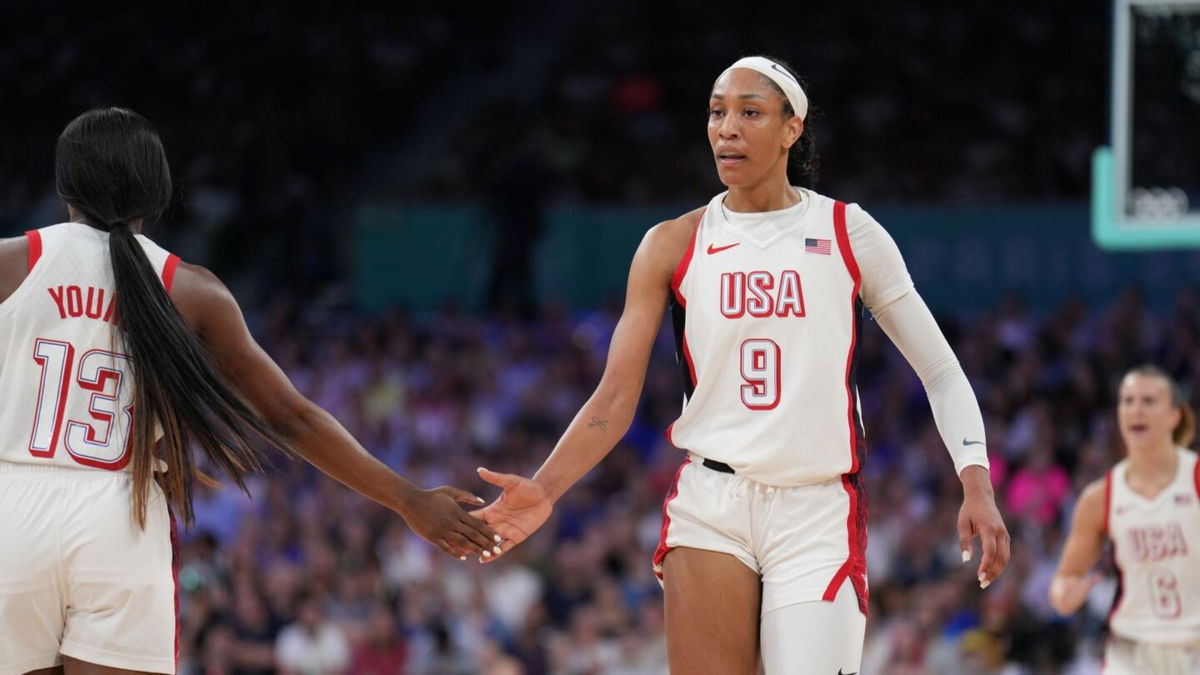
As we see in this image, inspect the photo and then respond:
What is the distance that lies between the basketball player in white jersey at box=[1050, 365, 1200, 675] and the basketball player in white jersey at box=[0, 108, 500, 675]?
4.63m

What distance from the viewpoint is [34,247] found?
4.11m

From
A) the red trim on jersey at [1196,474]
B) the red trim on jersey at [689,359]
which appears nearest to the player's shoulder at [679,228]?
the red trim on jersey at [689,359]

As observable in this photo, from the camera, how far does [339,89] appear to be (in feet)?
57.0

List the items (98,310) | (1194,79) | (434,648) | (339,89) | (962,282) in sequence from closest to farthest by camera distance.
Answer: (98,310), (1194,79), (434,648), (962,282), (339,89)

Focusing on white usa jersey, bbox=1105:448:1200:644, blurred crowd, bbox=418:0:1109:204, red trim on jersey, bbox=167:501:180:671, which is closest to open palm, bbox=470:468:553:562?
red trim on jersey, bbox=167:501:180:671

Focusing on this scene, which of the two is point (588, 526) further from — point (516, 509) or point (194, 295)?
point (194, 295)

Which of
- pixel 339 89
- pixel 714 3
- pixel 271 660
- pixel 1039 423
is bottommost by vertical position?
pixel 271 660

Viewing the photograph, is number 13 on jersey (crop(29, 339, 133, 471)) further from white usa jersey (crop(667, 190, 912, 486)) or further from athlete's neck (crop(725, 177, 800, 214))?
athlete's neck (crop(725, 177, 800, 214))

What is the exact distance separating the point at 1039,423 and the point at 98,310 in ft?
29.8

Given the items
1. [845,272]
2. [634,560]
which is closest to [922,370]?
[845,272]

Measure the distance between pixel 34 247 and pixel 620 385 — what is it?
1710mm

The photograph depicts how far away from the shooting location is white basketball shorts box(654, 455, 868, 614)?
4.56 meters

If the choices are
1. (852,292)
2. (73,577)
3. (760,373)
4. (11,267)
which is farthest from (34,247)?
(852,292)

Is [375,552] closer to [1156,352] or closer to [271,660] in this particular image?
[271,660]
